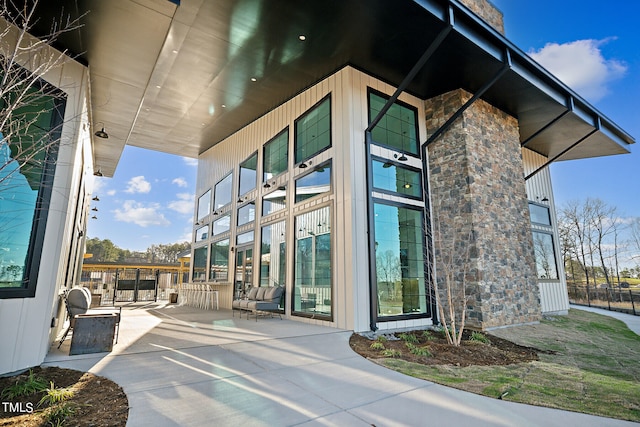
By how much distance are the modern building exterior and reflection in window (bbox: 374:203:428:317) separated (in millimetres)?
38

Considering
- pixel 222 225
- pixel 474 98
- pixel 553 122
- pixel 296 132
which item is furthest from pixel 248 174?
pixel 553 122

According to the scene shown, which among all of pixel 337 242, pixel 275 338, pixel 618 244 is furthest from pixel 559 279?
pixel 618 244

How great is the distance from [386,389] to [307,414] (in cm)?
100

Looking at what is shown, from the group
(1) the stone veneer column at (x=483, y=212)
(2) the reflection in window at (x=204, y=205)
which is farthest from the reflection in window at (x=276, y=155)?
(2) the reflection in window at (x=204, y=205)

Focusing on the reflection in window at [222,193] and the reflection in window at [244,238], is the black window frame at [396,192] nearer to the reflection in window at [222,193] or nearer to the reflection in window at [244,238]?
the reflection in window at [244,238]

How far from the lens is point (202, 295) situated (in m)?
11.8

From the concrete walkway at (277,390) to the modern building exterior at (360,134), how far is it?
1352mm

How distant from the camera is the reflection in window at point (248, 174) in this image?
35.4ft

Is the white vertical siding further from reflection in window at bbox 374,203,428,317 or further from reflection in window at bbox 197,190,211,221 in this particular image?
reflection in window at bbox 197,190,211,221

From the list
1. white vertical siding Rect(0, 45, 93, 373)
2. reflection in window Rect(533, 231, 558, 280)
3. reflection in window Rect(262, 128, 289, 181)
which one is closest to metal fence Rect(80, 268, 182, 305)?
reflection in window Rect(262, 128, 289, 181)

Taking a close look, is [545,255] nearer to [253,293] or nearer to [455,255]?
[455,255]

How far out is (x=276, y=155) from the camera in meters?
9.63

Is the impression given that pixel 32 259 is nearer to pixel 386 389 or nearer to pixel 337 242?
pixel 386 389

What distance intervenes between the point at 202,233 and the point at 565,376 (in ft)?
45.4
